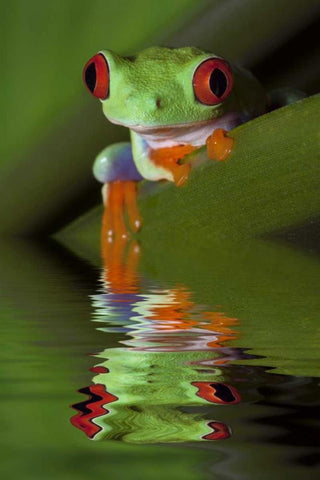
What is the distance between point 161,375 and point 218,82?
3.85 ft

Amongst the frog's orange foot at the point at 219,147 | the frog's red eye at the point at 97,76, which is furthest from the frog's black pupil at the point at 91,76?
the frog's orange foot at the point at 219,147

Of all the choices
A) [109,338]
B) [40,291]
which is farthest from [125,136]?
[109,338]

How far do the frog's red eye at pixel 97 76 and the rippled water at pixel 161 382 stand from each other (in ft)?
2.57

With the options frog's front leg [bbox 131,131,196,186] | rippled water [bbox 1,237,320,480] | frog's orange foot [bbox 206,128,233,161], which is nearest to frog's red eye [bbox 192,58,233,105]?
frog's front leg [bbox 131,131,196,186]

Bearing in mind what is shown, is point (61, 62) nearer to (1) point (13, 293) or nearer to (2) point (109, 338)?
(1) point (13, 293)

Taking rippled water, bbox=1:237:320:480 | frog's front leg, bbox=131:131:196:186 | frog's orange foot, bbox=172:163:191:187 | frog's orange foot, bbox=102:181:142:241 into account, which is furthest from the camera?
frog's orange foot, bbox=102:181:142:241

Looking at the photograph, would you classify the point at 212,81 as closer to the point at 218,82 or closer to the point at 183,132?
the point at 218,82

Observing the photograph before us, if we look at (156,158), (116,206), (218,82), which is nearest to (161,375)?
(218,82)

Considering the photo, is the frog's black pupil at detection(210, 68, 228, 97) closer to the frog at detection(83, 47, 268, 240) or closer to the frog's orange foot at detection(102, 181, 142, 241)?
the frog at detection(83, 47, 268, 240)

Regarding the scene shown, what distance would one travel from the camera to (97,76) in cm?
154

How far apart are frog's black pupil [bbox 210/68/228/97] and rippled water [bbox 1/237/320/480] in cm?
72

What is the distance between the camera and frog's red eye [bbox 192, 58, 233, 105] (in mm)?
1438

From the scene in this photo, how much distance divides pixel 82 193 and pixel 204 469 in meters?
1.77

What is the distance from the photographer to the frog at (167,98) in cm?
152
